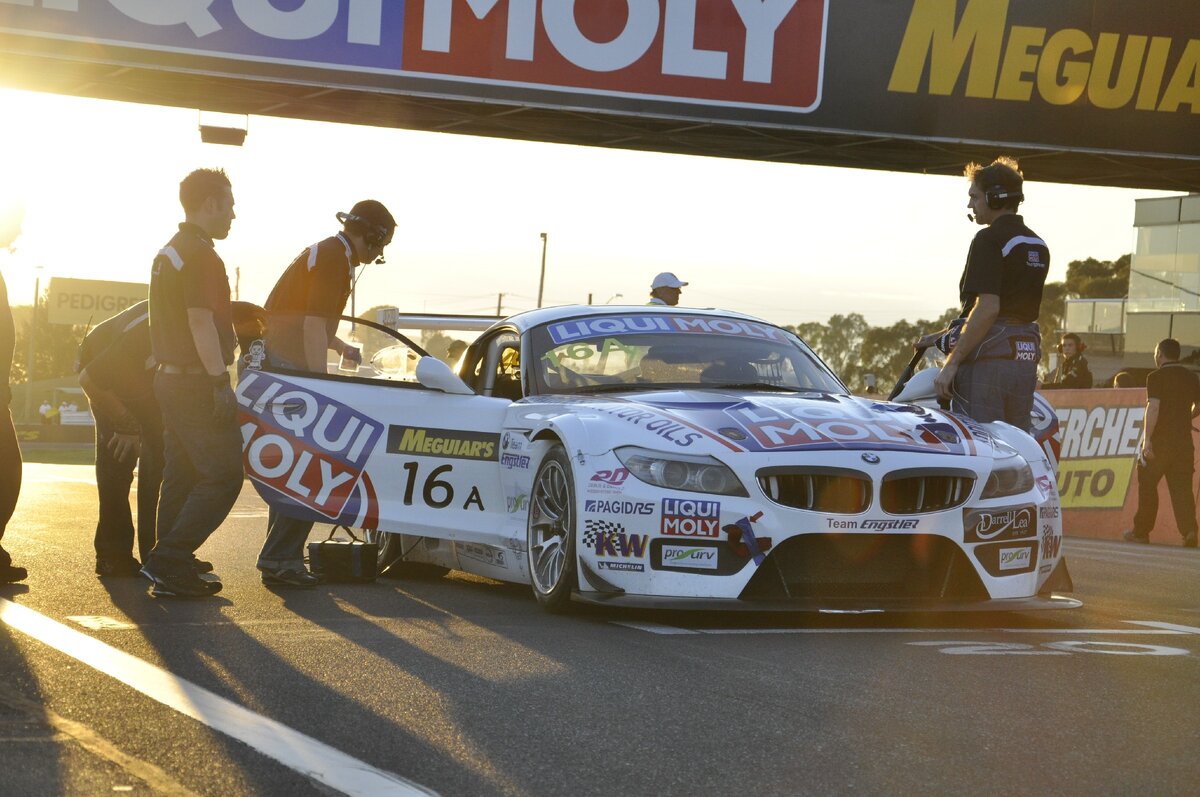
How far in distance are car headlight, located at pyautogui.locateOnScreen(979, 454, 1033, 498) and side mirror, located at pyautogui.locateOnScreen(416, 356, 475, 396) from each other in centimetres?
239

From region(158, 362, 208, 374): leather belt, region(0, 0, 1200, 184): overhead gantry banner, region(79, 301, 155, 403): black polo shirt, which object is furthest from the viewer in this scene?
region(0, 0, 1200, 184): overhead gantry banner

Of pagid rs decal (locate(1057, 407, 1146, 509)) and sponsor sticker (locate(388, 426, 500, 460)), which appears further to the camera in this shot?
pagid rs decal (locate(1057, 407, 1146, 509))

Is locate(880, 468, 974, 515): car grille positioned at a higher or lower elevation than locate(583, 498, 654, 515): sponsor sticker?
higher

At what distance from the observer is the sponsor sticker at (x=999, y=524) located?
6.11m

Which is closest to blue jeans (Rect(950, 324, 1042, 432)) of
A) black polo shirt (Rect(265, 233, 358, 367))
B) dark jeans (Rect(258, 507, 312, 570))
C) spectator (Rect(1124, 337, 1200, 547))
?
black polo shirt (Rect(265, 233, 358, 367))

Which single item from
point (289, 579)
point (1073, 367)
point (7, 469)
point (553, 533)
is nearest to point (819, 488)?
point (553, 533)

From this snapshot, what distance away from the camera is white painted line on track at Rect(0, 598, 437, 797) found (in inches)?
136

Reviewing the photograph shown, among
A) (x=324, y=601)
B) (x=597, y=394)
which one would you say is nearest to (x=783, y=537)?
(x=597, y=394)

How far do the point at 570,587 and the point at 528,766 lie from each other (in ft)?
8.41

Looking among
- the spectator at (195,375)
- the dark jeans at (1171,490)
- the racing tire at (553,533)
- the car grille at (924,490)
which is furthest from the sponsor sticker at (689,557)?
the dark jeans at (1171,490)

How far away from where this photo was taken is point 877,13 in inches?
651

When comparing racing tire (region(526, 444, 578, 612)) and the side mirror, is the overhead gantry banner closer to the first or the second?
the side mirror

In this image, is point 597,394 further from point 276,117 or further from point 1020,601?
point 276,117

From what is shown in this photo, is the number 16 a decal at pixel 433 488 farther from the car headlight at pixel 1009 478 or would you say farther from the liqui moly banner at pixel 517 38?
the liqui moly banner at pixel 517 38
